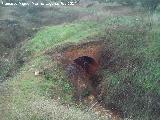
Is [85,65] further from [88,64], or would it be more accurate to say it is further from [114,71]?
[114,71]

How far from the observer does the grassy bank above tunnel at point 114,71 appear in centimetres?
2325

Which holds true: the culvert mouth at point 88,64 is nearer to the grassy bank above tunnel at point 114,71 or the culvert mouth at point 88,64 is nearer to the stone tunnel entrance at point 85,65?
the stone tunnel entrance at point 85,65

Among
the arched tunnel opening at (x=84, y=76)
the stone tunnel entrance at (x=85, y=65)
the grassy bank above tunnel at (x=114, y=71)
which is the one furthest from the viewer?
the stone tunnel entrance at (x=85, y=65)

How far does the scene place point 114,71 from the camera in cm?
2667

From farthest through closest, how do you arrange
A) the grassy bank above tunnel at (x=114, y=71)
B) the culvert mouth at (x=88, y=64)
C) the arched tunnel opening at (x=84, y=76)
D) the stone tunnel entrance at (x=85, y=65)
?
the culvert mouth at (x=88, y=64), the stone tunnel entrance at (x=85, y=65), the arched tunnel opening at (x=84, y=76), the grassy bank above tunnel at (x=114, y=71)

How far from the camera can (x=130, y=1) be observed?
36.7 m

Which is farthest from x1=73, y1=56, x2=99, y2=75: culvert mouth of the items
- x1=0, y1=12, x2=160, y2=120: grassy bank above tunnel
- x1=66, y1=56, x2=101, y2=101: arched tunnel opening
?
x1=0, y1=12, x2=160, y2=120: grassy bank above tunnel

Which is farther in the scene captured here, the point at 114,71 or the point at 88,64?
the point at 88,64

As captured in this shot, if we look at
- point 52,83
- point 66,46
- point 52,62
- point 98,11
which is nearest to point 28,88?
point 52,83

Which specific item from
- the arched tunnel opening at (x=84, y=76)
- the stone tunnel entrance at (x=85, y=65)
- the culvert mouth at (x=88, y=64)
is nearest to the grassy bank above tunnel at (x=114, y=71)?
the stone tunnel entrance at (x=85, y=65)

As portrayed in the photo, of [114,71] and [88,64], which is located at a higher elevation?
[88,64]

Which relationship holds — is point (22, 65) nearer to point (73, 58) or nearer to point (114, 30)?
point (73, 58)

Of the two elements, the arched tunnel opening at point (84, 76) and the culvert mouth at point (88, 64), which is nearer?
the arched tunnel opening at point (84, 76)

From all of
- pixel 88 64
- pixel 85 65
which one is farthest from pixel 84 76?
pixel 88 64
